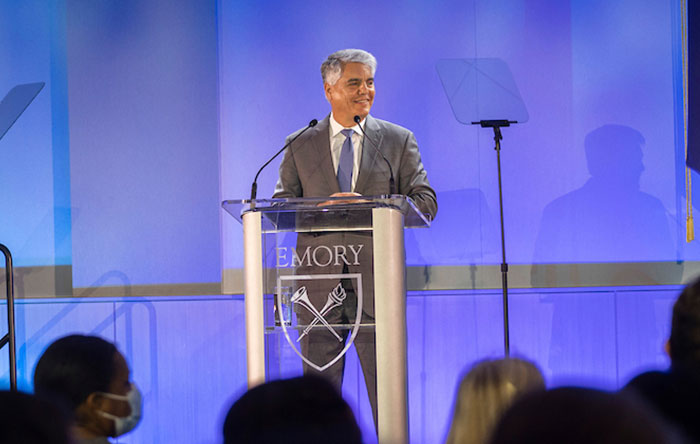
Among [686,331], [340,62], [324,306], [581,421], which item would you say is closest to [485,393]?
[686,331]

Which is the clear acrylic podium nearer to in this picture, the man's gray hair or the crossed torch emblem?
the crossed torch emblem

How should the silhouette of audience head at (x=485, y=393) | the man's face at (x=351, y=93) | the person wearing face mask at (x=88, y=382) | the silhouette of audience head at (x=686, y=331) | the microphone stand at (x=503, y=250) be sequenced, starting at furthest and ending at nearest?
the microphone stand at (x=503, y=250) → the man's face at (x=351, y=93) → the person wearing face mask at (x=88, y=382) → the silhouette of audience head at (x=485, y=393) → the silhouette of audience head at (x=686, y=331)

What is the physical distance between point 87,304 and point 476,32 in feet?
9.43

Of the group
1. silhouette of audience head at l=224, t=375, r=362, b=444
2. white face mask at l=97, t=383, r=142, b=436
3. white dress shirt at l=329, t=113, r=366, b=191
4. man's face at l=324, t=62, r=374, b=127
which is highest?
man's face at l=324, t=62, r=374, b=127

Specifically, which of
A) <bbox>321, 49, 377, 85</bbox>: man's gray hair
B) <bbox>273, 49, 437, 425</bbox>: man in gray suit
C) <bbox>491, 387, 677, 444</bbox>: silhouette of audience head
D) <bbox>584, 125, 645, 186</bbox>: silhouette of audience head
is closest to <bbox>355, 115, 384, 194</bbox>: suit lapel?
<bbox>273, 49, 437, 425</bbox>: man in gray suit

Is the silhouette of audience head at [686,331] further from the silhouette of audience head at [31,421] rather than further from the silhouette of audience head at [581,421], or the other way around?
the silhouette of audience head at [31,421]

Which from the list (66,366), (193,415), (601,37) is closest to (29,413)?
(66,366)

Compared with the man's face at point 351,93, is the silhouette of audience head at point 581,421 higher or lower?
lower

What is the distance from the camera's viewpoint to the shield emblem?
2488 millimetres

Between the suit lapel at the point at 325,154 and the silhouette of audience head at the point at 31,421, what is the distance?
2.48 meters

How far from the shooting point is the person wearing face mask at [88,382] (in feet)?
5.39

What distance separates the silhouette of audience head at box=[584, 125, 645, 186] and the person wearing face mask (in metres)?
3.32

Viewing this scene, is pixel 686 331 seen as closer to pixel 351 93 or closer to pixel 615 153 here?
pixel 351 93

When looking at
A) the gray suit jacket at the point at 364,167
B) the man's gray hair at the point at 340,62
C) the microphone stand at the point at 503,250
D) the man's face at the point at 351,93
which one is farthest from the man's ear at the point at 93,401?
the microphone stand at the point at 503,250
